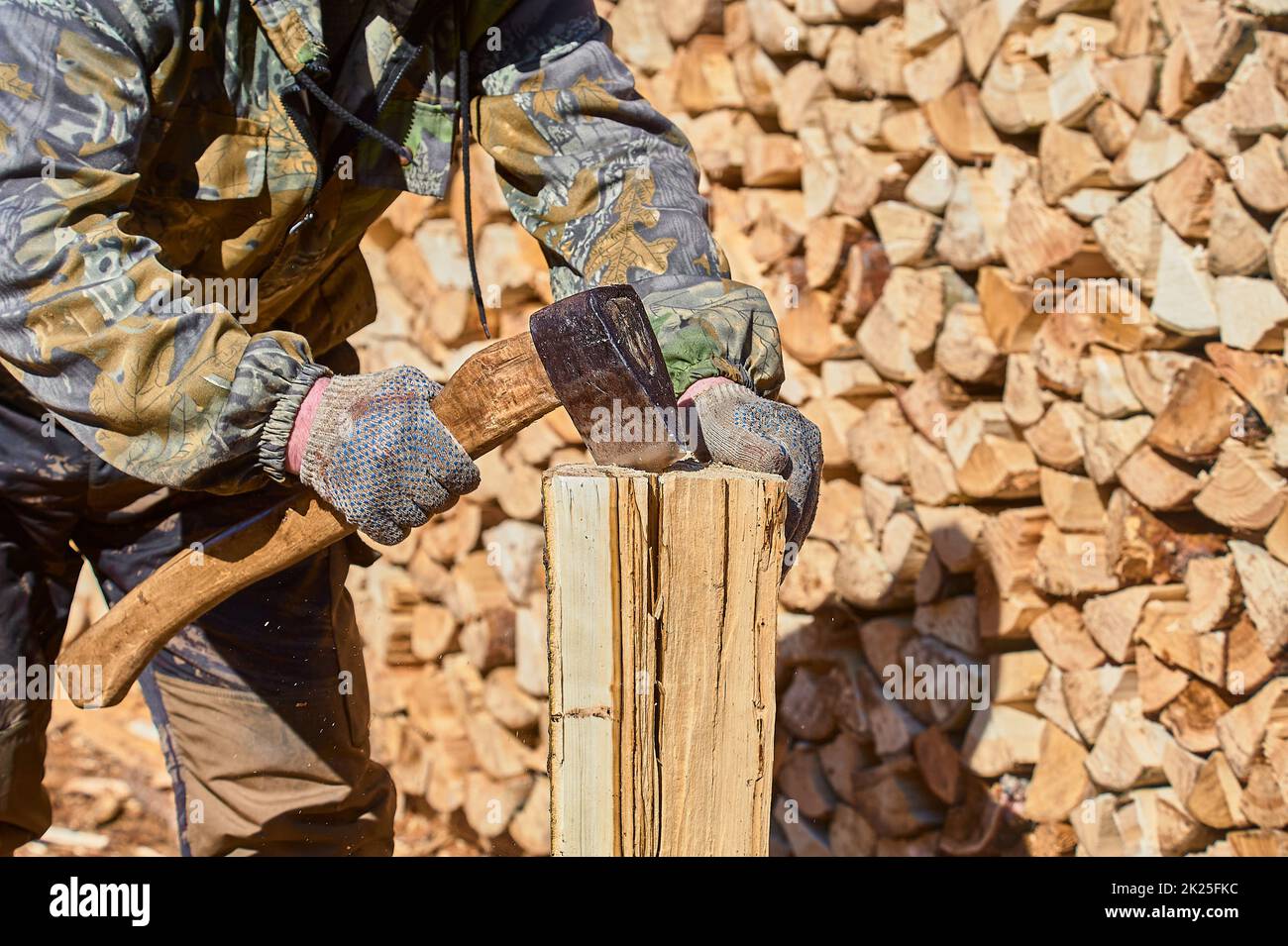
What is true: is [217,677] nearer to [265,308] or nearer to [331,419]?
[265,308]

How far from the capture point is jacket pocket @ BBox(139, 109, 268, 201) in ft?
6.11

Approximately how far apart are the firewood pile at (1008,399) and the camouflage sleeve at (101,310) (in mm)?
1420

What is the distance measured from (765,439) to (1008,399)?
4.03ft

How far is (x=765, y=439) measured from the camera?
5.36 feet

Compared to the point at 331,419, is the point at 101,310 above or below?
above

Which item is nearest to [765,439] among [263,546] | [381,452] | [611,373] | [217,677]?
[611,373]

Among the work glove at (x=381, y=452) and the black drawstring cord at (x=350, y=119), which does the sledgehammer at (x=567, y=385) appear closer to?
the work glove at (x=381, y=452)

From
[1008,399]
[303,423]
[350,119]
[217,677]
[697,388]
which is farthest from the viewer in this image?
[1008,399]

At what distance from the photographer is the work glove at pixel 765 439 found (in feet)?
5.34

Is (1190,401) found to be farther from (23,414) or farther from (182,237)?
(23,414)

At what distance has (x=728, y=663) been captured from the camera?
4.98 ft

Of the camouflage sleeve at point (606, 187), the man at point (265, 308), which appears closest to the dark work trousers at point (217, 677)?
the man at point (265, 308)

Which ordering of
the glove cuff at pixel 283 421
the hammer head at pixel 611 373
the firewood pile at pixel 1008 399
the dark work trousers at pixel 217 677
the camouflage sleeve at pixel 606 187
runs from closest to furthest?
the hammer head at pixel 611 373 → the glove cuff at pixel 283 421 → the camouflage sleeve at pixel 606 187 → the dark work trousers at pixel 217 677 → the firewood pile at pixel 1008 399

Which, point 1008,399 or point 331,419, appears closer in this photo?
point 331,419
